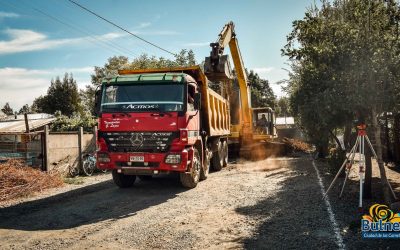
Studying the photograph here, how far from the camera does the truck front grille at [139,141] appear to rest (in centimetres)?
937

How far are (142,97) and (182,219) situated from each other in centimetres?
402

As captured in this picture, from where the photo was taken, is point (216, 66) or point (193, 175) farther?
point (216, 66)

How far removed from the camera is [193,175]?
34.3 ft

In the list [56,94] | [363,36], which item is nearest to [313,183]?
[363,36]

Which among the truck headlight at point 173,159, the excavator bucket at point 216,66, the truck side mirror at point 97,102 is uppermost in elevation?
the excavator bucket at point 216,66

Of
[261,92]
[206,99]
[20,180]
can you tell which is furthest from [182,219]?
[261,92]

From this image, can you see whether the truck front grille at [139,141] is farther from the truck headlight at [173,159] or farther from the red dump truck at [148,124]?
the truck headlight at [173,159]

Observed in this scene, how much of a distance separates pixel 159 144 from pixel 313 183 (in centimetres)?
511

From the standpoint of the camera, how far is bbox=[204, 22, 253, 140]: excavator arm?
14.5 meters

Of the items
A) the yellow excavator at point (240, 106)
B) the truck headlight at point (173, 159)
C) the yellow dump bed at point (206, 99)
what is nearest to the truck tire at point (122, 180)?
the truck headlight at point (173, 159)

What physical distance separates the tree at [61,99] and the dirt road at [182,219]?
46461 mm

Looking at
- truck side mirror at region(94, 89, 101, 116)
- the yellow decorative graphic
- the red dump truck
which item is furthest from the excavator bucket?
the yellow decorative graphic

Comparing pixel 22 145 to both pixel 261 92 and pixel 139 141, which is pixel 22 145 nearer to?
pixel 139 141

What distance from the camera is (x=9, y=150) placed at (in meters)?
12.8
